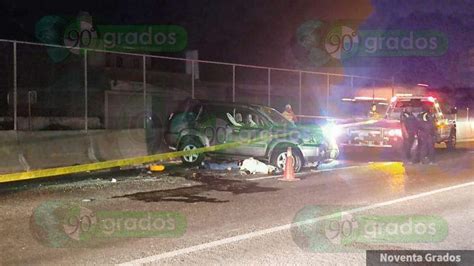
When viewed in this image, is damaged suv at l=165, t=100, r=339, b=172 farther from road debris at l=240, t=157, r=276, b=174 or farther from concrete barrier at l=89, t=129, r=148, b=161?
concrete barrier at l=89, t=129, r=148, b=161

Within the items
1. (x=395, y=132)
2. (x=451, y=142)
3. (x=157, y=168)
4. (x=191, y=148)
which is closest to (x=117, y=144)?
(x=157, y=168)

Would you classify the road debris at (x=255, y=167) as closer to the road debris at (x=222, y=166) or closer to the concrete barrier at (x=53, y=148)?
the road debris at (x=222, y=166)

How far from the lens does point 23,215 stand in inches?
346

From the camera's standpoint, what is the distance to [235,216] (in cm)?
871

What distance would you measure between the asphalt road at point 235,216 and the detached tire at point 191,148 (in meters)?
1.41

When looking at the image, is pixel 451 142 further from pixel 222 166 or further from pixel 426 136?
pixel 222 166

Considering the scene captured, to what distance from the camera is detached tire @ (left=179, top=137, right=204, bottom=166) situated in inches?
605

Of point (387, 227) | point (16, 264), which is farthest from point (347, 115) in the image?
point (16, 264)

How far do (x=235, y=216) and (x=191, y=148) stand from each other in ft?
22.4

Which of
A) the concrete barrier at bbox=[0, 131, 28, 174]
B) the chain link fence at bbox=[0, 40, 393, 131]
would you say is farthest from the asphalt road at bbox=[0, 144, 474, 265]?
the chain link fence at bbox=[0, 40, 393, 131]

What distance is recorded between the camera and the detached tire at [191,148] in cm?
1536

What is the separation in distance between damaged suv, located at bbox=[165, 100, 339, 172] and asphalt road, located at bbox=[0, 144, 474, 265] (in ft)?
2.42

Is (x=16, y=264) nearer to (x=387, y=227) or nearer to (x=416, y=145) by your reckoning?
(x=387, y=227)

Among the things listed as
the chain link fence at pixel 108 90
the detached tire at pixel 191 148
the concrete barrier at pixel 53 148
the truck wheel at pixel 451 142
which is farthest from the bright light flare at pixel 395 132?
the concrete barrier at pixel 53 148
